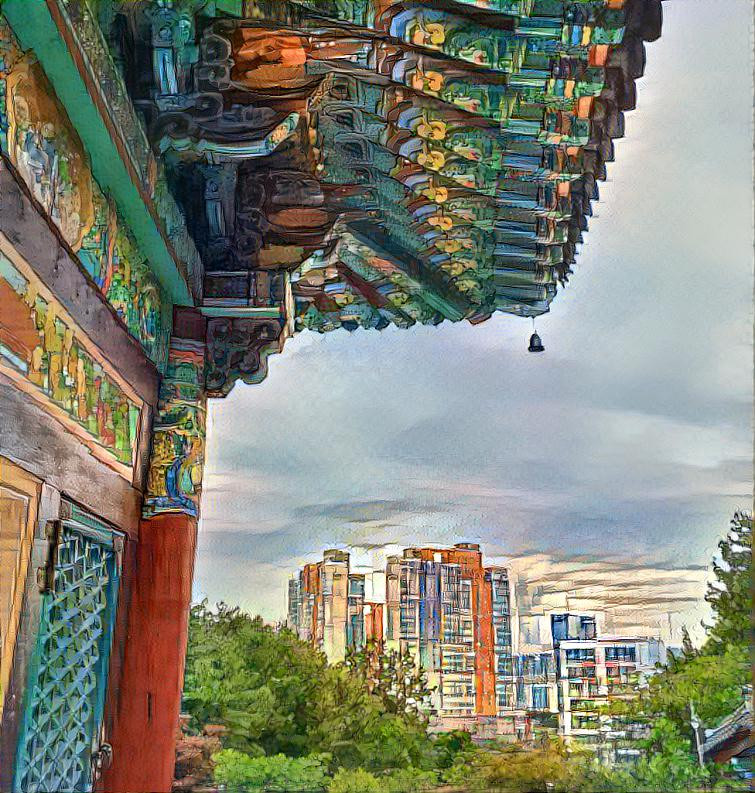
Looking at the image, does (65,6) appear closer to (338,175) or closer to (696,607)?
(338,175)

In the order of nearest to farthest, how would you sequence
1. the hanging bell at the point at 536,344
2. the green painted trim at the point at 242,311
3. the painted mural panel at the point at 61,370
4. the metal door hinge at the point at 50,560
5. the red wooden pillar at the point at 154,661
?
the painted mural panel at the point at 61,370
the metal door hinge at the point at 50,560
the red wooden pillar at the point at 154,661
the green painted trim at the point at 242,311
the hanging bell at the point at 536,344

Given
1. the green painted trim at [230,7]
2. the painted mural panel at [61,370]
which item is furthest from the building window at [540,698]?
the green painted trim at [230,7]

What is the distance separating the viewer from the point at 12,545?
6.14ft

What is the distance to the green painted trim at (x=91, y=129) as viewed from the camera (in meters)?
1.65

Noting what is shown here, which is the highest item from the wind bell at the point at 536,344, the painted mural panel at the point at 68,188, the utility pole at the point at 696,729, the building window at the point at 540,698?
the wind bell at the point at 536,344

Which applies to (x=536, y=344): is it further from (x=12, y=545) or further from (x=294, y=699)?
(x=12, y=545)

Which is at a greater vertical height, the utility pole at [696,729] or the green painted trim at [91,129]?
the green painted trim at [91,129]

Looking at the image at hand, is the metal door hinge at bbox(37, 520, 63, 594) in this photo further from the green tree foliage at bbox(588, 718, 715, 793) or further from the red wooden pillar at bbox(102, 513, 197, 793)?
the green tree foliage at bbox(588, 718, 715, 793)

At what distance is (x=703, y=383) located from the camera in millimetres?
3012

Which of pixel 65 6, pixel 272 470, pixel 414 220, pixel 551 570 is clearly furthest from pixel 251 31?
pixel 551 570

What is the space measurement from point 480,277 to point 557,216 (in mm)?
682

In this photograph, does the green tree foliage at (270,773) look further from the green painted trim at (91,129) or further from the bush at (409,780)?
the green painted trim at (91,129)

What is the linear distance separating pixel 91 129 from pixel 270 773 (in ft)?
6.84

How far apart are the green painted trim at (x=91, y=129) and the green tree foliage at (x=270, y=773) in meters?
1.59
